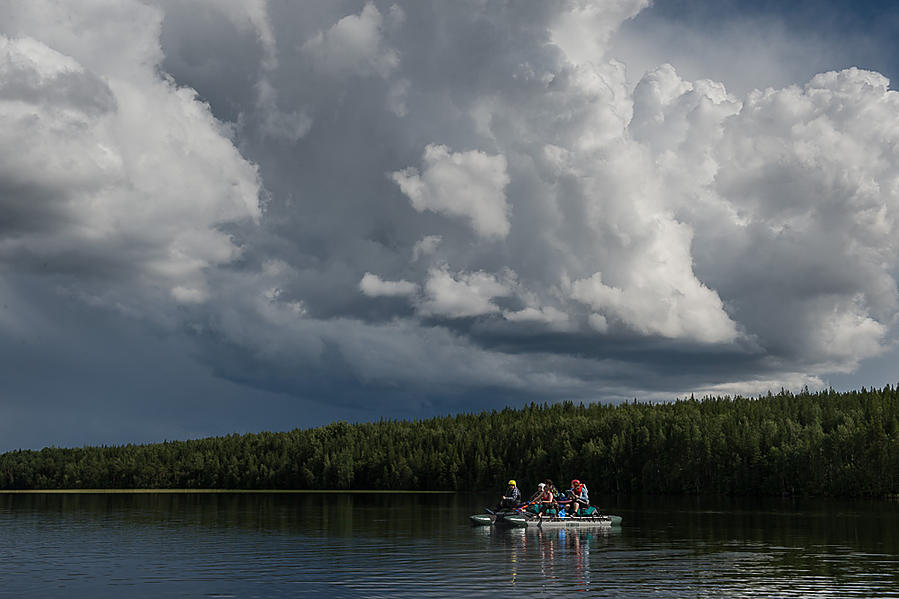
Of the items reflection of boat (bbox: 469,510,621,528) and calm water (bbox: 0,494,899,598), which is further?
reflection of boat (bbox: 469,510,621,528)

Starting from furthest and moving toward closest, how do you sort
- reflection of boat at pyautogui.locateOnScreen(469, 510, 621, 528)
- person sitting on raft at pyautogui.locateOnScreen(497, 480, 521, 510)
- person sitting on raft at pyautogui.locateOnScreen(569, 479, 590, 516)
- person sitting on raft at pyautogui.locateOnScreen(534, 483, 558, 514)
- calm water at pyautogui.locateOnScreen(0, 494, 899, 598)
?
person sitting on raft at pyautogui.locateOnScreen(497, 480, 521, 510) → person sitting on raft at pyautogui.locateOnScreen(569, 479, 590, 516) → person sitting on raft at pyautogui.locateOnScreen(534, 483, 558, 514) → reflection of boat at pyautogui.locateOnScreen(469, 510, 621, 528) → calm water at pyautogui.locateOnScreen(0, 494, 899, 598)

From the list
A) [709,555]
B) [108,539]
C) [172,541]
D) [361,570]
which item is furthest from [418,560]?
[108,539]

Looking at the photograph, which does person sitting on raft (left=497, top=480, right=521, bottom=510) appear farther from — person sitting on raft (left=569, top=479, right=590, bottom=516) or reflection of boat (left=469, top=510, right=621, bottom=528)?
person sitting on raft (left=569, top=479, right=590, bottom=516)

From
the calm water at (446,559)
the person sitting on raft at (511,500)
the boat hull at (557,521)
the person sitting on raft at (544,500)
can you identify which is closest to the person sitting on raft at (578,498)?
the boat hull at (557,521)

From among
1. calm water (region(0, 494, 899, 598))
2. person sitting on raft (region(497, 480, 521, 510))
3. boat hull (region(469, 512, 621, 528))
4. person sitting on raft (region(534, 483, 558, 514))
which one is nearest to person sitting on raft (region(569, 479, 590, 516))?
boat hull (region(469, 512, 621, 528))

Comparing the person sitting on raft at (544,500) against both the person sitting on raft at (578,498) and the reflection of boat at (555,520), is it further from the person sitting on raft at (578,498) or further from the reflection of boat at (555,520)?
the person sitting on raft at (578,498)

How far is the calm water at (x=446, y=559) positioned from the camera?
48344 mm

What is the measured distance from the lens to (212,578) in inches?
2074

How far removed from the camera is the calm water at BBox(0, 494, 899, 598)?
4834 cm

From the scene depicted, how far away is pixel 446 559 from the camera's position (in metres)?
61.5

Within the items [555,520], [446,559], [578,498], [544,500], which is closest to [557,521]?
[555,520]

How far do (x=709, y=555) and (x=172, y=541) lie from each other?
47.0 m

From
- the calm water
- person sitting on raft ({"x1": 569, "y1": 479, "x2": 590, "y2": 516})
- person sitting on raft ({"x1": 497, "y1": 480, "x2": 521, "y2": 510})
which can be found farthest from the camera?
person sitting on raft ({"x1": 497, "y1": 480, "x2": 521, "y2": 510})

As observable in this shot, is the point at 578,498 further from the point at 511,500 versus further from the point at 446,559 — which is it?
the point at 446,559
